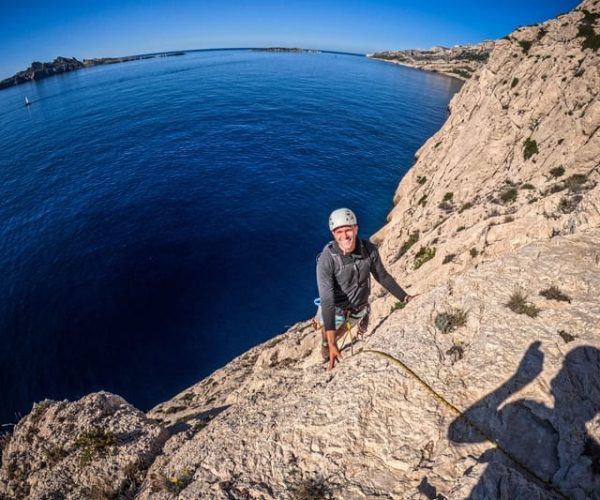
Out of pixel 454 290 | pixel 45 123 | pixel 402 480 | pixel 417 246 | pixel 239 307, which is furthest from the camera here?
pixel 45 123

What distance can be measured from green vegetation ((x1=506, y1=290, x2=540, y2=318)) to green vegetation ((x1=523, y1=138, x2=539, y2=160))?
14.7 meters

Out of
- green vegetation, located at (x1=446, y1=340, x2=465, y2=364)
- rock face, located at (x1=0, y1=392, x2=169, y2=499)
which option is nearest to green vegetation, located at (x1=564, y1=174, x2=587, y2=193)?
green vegetation, located at (x1=446, y1=340, x2=465, y2=364)

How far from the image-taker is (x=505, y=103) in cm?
2469

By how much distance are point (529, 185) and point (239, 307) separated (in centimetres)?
2524

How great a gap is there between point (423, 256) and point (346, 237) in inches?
486

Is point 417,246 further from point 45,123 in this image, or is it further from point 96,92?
point 96,92

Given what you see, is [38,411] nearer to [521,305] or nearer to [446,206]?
[521,305]

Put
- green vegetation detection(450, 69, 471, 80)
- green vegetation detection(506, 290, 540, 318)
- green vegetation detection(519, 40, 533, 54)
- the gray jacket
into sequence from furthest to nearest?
green vegetation detection(450, 69, 471, 80) → green vegetation detection(519, 40, 533, 54) → green vegetation detection(506, 290, 540, 318) → the gray jacket

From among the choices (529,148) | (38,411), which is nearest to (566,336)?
(529,148)

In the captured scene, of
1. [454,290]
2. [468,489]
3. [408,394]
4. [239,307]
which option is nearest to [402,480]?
[468,489]


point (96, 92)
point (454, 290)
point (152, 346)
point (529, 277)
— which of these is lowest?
point (152, 346)

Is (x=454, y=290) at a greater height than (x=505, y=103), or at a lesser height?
lesser

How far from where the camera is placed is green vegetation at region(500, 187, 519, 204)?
16422 millimetres

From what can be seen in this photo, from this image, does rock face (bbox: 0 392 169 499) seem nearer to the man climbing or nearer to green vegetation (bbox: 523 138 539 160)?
the man climbing
